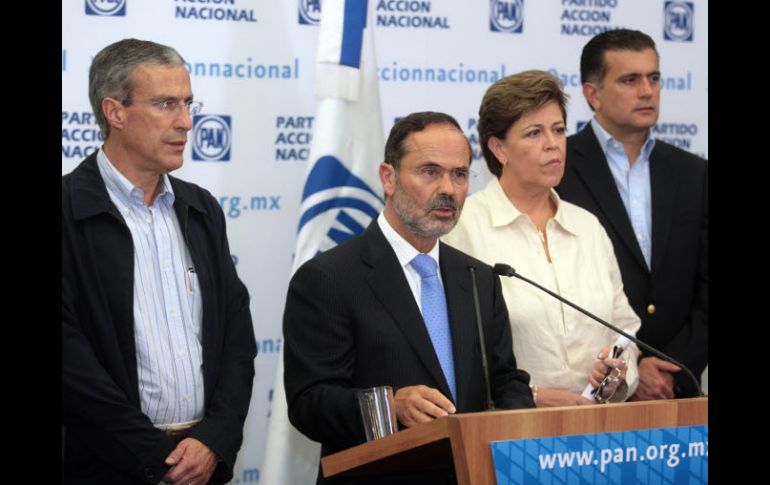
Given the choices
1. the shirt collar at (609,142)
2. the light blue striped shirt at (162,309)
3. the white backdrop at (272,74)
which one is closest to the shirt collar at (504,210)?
the shirt collar at (609,142)

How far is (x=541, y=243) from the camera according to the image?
12.4 feet

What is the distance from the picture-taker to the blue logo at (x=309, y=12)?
4.42m

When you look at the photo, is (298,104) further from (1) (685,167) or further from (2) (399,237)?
(1) (685,167)

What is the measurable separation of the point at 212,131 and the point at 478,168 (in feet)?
3.76

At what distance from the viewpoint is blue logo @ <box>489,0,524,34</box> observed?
4781mm

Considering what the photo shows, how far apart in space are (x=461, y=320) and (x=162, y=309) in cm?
87

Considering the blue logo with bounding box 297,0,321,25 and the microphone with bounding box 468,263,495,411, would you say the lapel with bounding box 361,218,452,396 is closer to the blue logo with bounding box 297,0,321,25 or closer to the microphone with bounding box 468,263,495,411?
the microphone with bounding box 468,263,495,411

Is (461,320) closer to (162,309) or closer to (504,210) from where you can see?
(504,210)

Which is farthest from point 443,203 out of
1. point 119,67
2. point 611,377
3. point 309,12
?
point 309,12

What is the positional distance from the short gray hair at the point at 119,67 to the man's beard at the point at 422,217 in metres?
0.82

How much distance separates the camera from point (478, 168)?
468 centimetres

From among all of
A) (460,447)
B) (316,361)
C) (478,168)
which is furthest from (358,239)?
(478,168)

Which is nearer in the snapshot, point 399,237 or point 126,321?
point 126,321

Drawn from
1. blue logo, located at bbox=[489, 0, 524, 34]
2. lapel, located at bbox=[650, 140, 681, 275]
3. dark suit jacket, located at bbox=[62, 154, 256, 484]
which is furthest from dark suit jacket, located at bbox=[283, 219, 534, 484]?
blue logo, located at bbox=[489, 0, 524, 34]
